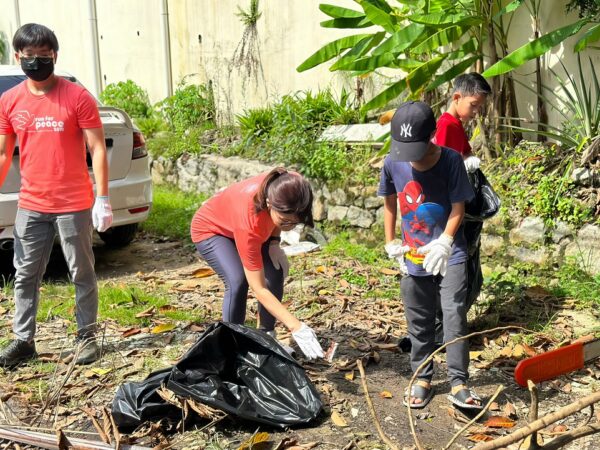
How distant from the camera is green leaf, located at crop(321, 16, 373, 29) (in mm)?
7168

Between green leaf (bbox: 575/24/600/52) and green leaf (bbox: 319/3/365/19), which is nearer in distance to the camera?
green leaf (bbox: 575/24/600/52)

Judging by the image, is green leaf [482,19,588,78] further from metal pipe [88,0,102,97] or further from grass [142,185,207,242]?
metal pipe [88,0,102,97]

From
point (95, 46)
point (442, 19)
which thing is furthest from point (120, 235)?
point (95, 46)

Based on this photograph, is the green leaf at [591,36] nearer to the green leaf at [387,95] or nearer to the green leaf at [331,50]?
the green leaf at [387,95]

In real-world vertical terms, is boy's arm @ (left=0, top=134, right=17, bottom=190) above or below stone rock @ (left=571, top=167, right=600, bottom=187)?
above

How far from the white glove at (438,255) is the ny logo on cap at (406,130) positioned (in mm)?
538

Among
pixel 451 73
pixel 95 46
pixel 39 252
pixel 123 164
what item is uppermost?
pixel 95 46

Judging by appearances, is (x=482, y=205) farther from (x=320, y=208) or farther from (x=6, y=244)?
(x=6, y=244)

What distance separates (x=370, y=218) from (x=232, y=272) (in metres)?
3.28

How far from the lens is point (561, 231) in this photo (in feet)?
18.6

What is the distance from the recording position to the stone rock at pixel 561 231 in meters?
5.64

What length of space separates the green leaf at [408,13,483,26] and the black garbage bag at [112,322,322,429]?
11.9 feet

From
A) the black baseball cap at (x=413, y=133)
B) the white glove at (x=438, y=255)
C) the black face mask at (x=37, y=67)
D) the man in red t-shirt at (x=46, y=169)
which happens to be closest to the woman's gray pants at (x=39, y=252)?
the man in red t-shirt at (x=46, y=169)

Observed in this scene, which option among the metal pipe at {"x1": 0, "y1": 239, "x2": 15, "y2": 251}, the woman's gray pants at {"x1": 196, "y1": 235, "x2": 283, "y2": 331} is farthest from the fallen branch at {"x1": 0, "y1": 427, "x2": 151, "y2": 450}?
the metal pipe at {"x1": 0, "y1": 239, "x2": 15, "y2": 251}
